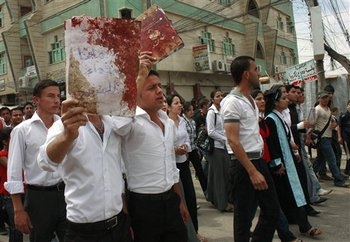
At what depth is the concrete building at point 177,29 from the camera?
2241 centimetres

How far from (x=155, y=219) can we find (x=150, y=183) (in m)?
0.24

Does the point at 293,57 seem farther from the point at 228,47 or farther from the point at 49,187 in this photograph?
the point at 49,187

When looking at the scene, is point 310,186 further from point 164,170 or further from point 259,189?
point 164,170

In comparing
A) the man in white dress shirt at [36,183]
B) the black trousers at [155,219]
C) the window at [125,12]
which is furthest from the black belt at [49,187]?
the window at [125,12]

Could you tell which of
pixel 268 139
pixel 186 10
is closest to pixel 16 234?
pixel 268 139

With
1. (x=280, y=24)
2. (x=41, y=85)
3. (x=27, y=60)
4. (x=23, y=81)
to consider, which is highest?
(x=280, y=24)

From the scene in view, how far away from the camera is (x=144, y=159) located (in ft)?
9.21

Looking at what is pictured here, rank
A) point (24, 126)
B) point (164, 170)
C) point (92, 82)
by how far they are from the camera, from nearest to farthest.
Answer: point (92, 82) → point (164, 170) → point (24, 126)

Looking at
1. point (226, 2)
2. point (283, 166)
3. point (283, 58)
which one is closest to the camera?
point (283, 166)

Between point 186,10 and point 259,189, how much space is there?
2126 cm

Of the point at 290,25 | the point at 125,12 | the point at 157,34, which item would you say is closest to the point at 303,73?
the point at 157,34

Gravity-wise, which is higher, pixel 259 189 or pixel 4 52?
pixel 4 52

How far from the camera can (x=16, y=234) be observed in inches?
164

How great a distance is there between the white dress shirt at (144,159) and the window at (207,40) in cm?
2255
